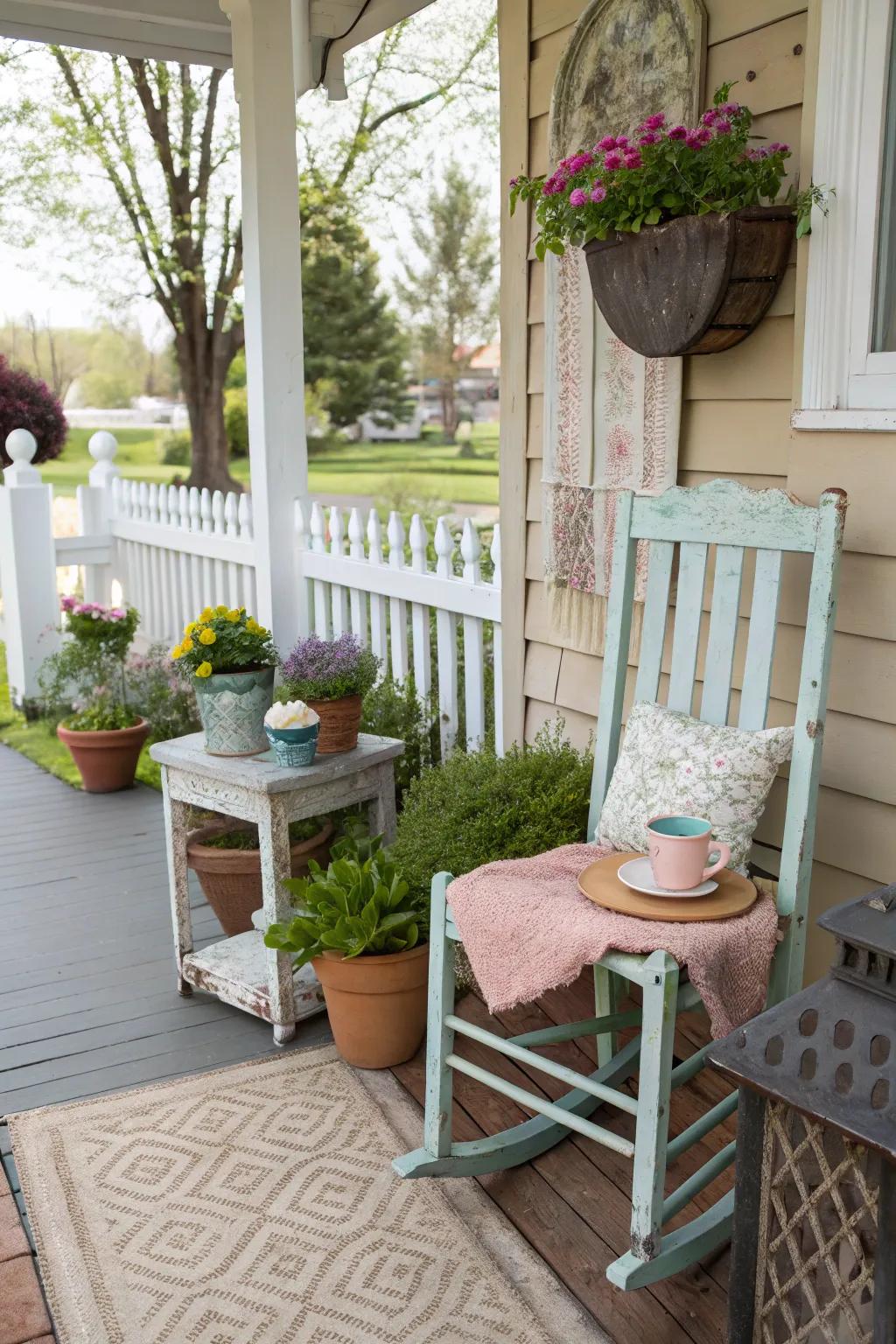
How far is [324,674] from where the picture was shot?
9.28 feet

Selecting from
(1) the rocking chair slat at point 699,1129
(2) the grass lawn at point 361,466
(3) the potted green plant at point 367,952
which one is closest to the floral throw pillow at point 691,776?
(1) the rocking chair slat at point 699,1129

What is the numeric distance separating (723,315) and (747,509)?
35 centimetres

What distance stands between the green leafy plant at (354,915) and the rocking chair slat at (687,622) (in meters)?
0.71

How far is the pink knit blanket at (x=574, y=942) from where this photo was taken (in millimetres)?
1782

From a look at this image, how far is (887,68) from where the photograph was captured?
190 centimetres

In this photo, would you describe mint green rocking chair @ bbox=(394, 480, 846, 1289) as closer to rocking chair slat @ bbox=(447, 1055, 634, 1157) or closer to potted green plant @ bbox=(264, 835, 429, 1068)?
rocking chair slat @ bbox=(447, 1055, 634, 1157)

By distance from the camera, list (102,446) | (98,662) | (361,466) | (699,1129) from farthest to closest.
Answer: (361,466)
(102,446)
(98,662)
(699,1129)

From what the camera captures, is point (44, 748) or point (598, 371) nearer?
point (598, 371)

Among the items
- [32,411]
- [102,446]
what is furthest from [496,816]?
[32,411]

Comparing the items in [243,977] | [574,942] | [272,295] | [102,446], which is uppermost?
[272,295]

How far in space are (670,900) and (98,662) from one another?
11.4 ft

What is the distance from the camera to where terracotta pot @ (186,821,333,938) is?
9.93ft

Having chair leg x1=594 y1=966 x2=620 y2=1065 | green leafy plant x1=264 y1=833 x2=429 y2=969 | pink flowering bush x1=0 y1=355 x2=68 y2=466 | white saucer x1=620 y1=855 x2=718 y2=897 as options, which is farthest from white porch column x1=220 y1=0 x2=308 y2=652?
pink flowering bush x1=0 y1=355 x2=68 y2=466

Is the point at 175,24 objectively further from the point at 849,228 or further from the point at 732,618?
the point at 732,618
